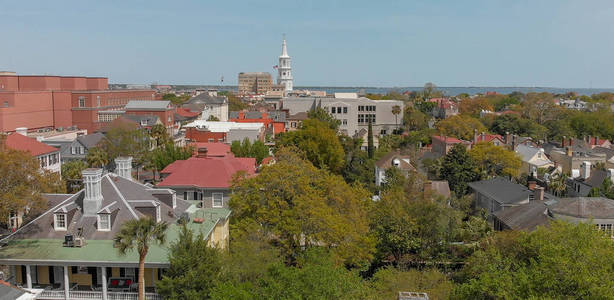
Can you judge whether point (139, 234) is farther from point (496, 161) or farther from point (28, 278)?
point (496, 161)

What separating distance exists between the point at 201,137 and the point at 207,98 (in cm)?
6802

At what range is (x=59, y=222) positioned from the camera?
30.8 m

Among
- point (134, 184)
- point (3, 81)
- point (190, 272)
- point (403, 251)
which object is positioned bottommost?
point (403, 251)

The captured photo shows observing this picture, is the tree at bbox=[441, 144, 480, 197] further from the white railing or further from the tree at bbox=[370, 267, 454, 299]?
the white railing

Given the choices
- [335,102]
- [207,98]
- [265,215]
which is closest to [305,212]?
[265,215]

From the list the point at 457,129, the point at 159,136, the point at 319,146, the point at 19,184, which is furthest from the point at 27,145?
the point at 457,129

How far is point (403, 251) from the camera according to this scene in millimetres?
41031

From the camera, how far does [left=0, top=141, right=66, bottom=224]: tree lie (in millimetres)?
28656

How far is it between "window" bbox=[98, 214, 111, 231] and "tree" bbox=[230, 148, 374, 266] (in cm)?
833

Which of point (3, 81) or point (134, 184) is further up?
point (3, 81)

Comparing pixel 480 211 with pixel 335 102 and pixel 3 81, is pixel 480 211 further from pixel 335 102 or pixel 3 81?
pixel 3 81

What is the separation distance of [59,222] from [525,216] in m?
37.2

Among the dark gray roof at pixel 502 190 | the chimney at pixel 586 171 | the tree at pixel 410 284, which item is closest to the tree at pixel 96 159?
the tree at pixel 410 284

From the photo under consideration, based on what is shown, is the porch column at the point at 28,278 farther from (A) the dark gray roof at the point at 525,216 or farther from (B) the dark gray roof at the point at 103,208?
(A) the dark gray roof at the point at 525,216
